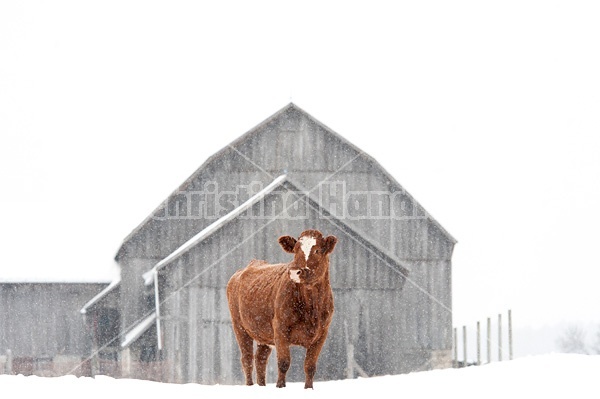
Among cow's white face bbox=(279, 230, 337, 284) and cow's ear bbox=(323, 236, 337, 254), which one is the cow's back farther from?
cow's ear bbox=(323, 236, 337, 254)

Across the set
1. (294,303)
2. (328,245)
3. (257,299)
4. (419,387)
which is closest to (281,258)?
(257,299)

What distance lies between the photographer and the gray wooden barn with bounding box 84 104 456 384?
23.8 metres

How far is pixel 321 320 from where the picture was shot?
10023 mm

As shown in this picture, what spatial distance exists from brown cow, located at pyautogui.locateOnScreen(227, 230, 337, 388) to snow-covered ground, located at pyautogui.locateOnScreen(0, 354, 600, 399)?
44cm

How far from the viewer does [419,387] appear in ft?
32.5

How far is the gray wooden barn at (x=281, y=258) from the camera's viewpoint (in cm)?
2377

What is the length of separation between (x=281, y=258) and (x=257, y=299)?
43.9ft

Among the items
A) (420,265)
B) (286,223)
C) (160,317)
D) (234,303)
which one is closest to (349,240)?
(286,223)

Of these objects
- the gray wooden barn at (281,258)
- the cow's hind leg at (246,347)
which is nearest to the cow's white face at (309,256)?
the cow's hind leg at (246,347)

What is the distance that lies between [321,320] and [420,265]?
875 inches

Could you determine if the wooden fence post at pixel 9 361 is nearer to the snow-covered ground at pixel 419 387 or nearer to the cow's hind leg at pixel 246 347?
the cow's hind leg at pixel 246 347

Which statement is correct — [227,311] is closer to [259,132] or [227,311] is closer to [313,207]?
[313,207]

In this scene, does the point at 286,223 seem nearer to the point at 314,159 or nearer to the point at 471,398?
the point at 314,159

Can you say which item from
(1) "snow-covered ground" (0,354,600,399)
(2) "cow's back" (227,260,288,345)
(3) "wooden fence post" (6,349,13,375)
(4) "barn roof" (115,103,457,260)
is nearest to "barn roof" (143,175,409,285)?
(4) "barn roof" (115,103,457,260)
